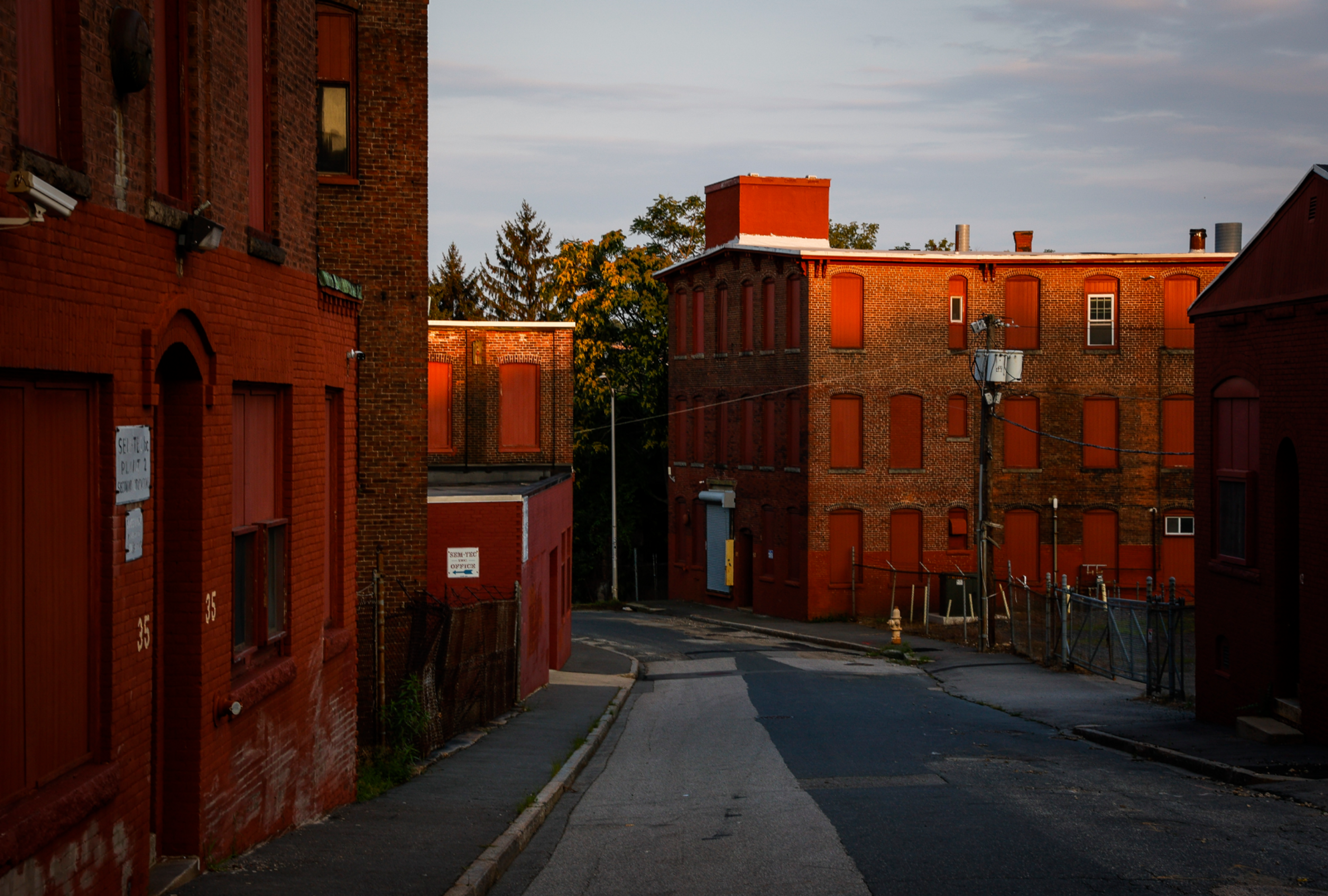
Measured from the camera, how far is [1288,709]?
16531 mm

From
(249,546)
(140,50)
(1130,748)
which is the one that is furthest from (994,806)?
(140,50)

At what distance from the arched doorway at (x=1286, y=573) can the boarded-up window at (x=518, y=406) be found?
19531mm

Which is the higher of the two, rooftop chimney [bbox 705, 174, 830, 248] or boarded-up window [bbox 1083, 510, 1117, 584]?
rooftop chimney [bbox 705, 174, 830, 248]

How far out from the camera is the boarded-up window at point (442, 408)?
3241 centimetres

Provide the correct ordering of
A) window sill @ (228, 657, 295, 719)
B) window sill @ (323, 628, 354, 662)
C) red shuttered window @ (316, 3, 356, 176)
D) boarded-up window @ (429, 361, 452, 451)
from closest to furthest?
window sill @ (228, 657, 295, 719), window sill @ (323, 628, 354, 662), red shuttered window @ (316, 3, 356, 176), boarded-up window @ (429, 361, 452, 451)

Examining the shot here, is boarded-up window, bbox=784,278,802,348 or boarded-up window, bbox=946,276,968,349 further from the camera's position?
boarded-up window, bbox=946,276,968,349

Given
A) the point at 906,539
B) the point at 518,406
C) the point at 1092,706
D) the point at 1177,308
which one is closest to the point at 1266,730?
the point at 1092,706

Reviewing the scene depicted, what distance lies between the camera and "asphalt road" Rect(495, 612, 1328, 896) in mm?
9328

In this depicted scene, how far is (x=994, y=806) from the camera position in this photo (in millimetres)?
12078

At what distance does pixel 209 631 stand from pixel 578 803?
5974 millimetres

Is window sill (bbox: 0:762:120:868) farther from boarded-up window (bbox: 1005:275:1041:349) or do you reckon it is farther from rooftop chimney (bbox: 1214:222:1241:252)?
rooftop chimney (bbox: 1214:222:1241:252)

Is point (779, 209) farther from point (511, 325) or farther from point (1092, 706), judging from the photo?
point (1092, 706)

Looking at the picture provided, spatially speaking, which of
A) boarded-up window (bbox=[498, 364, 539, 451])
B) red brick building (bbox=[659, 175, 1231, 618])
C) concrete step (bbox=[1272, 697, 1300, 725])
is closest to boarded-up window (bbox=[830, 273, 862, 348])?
red brick building (bbox=[659, 175, 1231, 618])

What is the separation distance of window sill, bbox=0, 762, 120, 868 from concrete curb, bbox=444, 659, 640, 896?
9.10ft
